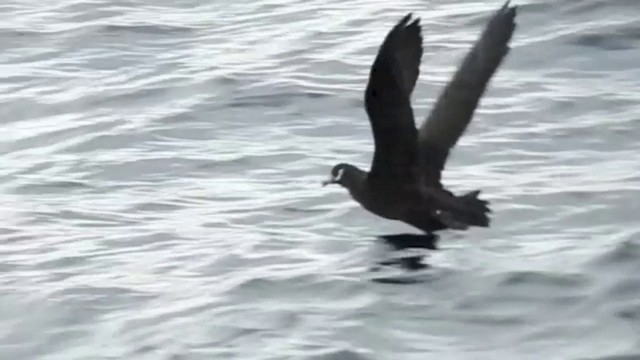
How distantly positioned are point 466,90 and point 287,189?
5.60ft

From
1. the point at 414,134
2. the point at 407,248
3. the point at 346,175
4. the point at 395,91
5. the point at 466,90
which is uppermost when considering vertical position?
the point at 395,91

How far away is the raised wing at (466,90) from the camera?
12.6 m

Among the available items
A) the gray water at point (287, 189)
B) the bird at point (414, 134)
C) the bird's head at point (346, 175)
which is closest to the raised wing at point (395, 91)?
the bird at point (414, 134)

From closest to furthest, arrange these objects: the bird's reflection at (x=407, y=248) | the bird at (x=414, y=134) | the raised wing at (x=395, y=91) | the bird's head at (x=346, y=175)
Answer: the raised wing at (x=395, y=91) < the bird at (x=414, y=134) < the bird's reflection at (x=407, y=248) < the bird's head at (x=346, y=175)

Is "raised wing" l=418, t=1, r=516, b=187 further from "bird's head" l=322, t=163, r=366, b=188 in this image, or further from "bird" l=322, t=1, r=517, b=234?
"bird's head" l=322, t=163, r=366, b=188

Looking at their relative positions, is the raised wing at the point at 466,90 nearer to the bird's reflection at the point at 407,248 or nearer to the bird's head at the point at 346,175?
the bird's head at the point at 346,175

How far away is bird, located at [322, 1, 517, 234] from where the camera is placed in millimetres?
11164

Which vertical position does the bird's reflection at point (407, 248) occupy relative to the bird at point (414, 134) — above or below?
below

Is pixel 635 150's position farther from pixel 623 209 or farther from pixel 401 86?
pixel 401 86

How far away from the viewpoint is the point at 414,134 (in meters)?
11.6

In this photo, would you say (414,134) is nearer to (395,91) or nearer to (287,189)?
(395,91)

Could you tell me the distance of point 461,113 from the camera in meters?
12.8

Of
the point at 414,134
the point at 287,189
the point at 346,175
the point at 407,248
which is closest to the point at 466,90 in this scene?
the point at 346,175

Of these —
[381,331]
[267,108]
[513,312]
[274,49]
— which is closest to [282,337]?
[381,331]
